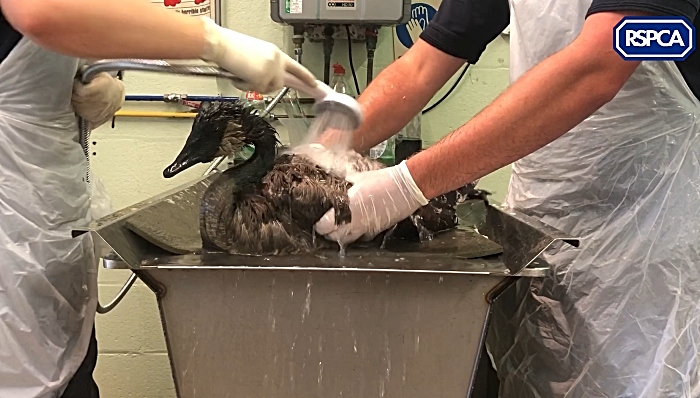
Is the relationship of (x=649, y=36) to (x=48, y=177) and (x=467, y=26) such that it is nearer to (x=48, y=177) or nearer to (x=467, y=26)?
(x=467, y=26)

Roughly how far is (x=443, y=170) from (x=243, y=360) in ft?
1.31

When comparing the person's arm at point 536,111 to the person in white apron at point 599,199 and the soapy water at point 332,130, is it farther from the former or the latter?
the soapy water at point 332,130

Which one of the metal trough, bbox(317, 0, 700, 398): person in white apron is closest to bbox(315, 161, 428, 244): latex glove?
bbox(317, 0, 700, 398): person in white apron

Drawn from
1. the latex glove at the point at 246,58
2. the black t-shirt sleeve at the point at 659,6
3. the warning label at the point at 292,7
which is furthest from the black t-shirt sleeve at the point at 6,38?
the warning label at the point at 292,7

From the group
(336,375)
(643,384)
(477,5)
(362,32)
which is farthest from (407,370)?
(362,32)

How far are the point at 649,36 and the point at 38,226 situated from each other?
36.0 inches

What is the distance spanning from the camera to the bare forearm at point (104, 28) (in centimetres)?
69

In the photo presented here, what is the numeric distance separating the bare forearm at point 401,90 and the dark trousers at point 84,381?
26.7 inches

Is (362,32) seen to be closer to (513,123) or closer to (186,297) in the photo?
(513,123)

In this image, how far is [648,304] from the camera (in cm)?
90

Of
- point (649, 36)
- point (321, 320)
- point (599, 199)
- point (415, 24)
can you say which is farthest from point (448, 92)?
point (321, 320)

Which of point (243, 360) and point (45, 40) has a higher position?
point (45, 40)

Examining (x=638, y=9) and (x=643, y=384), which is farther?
(x=643, y=384)

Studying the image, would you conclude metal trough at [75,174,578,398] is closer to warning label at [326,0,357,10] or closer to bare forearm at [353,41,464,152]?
bare forearm at [353,41,464,152]
